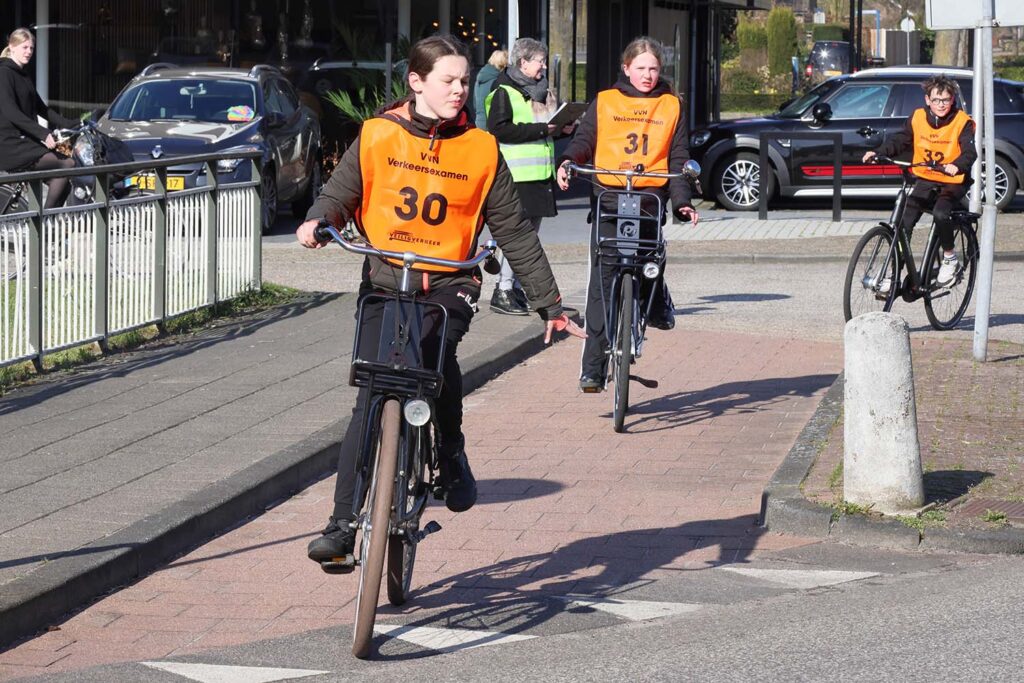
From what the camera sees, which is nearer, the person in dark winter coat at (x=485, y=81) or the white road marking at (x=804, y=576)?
the white road marking at (x=804, y=576)

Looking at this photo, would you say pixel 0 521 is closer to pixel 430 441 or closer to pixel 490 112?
pixel 430 441

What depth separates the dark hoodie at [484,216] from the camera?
17.7ft

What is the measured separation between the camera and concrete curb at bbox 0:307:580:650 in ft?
17.4

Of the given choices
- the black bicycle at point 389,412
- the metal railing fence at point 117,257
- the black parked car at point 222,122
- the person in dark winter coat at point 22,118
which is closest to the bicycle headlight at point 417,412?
the black bicycle at point 389,412

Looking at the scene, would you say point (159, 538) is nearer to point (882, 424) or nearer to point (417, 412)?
point (417, 412)

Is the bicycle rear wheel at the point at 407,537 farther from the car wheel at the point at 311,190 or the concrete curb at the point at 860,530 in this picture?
the car wheel at the point at 311,190

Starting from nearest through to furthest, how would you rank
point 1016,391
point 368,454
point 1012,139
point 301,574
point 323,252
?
point 368,454, point 301,574, point 1016,391, point 323,252, point 1012,139

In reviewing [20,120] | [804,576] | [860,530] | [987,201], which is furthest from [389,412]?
[20,120]

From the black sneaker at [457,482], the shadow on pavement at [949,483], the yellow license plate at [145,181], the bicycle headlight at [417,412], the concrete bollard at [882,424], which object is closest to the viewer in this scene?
the bicycle headlight at [417,412]

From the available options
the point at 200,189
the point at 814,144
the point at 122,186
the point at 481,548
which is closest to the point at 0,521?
the point at 481,548

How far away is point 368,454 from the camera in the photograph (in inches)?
201

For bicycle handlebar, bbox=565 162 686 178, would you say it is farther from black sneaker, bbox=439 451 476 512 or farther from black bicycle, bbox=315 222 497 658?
black bicycle, bbox=315 222 497 658

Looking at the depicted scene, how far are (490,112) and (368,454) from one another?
638 centimetres

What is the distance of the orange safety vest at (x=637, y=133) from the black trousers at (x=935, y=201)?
341 cm
